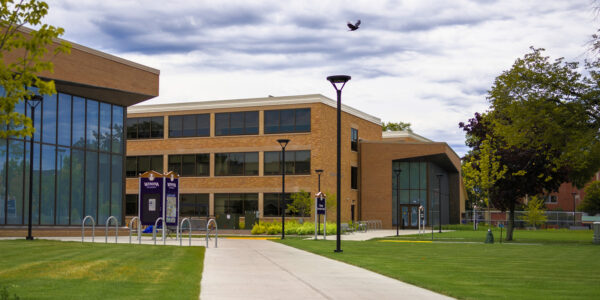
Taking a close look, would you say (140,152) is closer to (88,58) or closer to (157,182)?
(88,58)

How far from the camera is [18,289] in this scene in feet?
36.2

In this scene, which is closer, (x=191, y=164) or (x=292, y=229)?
(x=292, y=229)

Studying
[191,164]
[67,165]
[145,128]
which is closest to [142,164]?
[145,128]

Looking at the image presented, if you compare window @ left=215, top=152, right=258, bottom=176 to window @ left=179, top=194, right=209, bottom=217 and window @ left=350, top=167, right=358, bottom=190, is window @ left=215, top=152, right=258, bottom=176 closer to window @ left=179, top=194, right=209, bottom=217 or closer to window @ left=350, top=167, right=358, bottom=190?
window @ left=179, top=194, right=209, bottom=217

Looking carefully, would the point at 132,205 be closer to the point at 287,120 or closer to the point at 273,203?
the point at 273,203

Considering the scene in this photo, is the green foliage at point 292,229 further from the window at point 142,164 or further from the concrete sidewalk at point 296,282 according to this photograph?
the concrete sidewalk at point 296,282

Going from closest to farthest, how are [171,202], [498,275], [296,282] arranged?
[296,282] < [498,275] < [171,202]

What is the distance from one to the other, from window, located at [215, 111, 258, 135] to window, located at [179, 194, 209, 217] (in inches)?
248

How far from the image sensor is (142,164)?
66.6 metres

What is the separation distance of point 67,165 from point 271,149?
26.7 metres

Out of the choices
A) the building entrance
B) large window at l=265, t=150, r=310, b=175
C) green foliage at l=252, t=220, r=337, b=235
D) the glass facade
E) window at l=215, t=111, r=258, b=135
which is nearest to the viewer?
the glass facade

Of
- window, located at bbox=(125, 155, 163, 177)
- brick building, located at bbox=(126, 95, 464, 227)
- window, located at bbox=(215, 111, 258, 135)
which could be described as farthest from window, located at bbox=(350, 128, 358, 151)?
window, located at bbox=(125, 155, 163, 177)

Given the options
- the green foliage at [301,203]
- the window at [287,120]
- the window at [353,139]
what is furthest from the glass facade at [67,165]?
the window at [353,139]

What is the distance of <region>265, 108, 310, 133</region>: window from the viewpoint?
60375 millimetres
